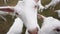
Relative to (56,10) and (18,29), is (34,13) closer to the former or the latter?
(18,29)

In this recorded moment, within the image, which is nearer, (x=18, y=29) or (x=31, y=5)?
(x=31, y=5)

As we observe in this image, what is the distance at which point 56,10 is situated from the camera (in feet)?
8.30

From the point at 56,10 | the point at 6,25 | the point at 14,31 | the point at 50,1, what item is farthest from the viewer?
the point at 50,1

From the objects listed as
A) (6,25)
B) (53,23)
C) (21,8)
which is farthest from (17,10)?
(6,25)

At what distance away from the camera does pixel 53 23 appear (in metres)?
1.26

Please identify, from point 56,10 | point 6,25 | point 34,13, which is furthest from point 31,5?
point 56,10

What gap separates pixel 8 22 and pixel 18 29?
1.64 feet

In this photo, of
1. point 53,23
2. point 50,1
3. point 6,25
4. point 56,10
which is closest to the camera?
point 53,23

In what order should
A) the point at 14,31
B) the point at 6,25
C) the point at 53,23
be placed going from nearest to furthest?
the point at 53,23 < the point at 14,31 < the point at 6,25

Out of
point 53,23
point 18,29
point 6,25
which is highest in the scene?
point 53,23

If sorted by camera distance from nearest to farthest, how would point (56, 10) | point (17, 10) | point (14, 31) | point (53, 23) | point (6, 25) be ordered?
point (53, 23) < point (17, 10) < point (14, 31) < point (6, 25) < point (56, 10)

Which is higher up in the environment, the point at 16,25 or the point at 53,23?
the point at 53,23

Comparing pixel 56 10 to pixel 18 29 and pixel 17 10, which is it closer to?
pixel 18 29

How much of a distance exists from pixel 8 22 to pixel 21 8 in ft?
2.80
